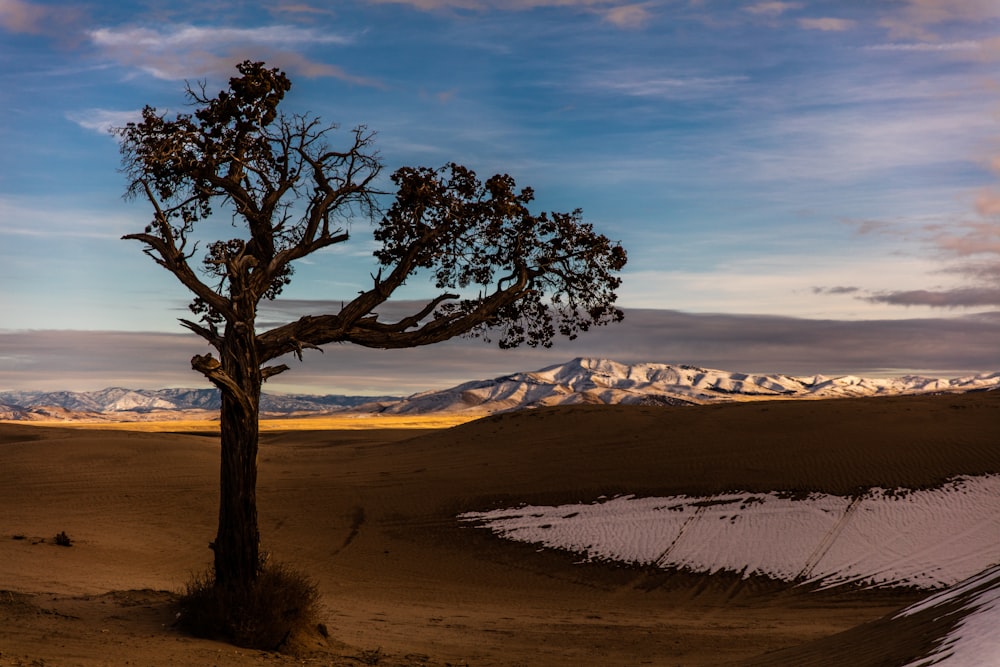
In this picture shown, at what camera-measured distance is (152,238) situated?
13.3 meters

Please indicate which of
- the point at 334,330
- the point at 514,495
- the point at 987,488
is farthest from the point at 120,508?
the point at 987,488

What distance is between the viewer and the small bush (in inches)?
485

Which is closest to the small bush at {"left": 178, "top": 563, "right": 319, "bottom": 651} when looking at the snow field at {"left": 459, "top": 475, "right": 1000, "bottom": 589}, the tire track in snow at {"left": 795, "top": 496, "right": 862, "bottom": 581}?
the snow field at {"left": 459, "top": 475, "right": 1000, "bottom": 589}

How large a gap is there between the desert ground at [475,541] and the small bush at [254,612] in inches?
11.2

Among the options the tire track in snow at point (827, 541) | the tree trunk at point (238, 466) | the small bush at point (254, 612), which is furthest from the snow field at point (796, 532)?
the tree trunk at point (238, 466)

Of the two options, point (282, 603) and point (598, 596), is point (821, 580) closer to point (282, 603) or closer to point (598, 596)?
point (598, 596)

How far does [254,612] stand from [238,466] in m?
1.99

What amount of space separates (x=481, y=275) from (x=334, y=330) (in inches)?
110

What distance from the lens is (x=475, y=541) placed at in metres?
25.0

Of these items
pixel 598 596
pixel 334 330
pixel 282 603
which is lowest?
pixel 598 596

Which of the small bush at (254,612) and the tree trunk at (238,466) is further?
the tree trunk at (238,466)

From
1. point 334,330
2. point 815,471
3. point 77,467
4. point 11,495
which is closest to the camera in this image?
point 334,330

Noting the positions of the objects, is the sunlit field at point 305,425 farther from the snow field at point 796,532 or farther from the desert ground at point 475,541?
the snow field at point 796,532

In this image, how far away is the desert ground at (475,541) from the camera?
12859 mm
